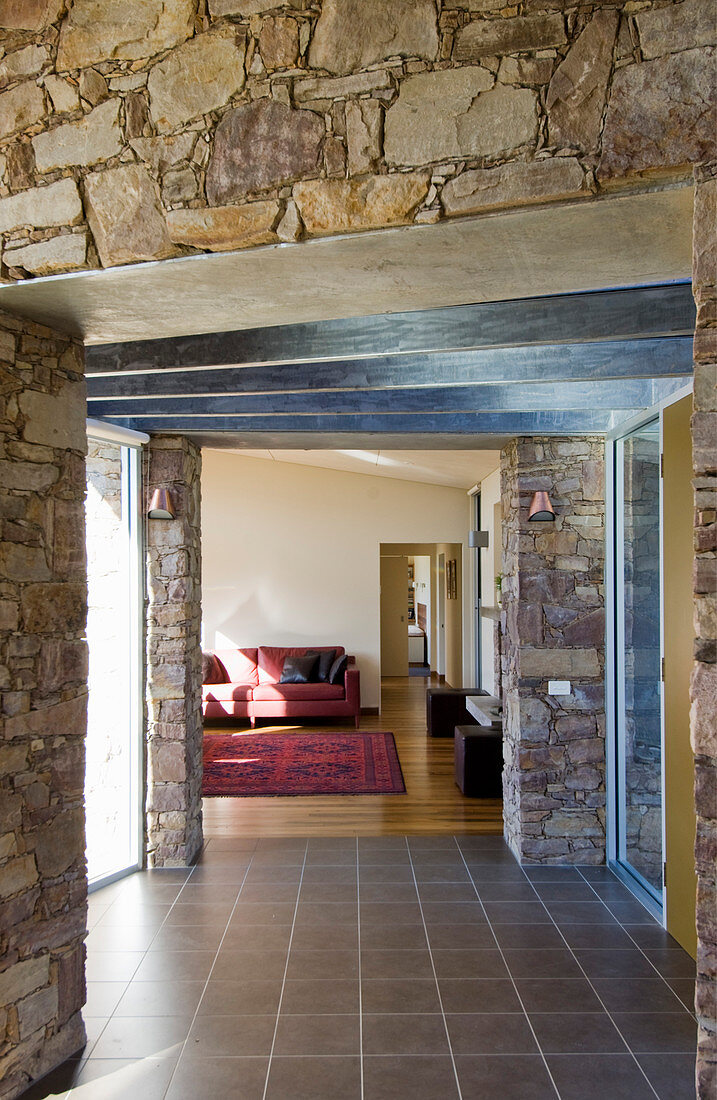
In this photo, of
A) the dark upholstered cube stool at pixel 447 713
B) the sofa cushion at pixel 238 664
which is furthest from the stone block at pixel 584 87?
the sofa cushion at pixel 238 664

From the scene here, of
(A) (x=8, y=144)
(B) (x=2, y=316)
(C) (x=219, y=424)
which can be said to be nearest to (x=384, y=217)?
(A) (x=8, y=144)

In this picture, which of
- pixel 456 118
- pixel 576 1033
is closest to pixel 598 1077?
pixel 576 1033

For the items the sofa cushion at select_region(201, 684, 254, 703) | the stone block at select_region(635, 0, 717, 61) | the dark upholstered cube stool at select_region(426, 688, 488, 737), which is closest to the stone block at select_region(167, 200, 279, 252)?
the stone block at select_region(635, 0, 717, 61)

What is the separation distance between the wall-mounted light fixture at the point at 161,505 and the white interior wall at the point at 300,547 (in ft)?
16.5

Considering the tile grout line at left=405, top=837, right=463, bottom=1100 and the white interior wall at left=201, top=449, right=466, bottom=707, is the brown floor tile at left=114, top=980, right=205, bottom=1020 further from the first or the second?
the white interior wall at left=201, top=449, right=466, bottom=707

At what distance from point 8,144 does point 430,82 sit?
124 cm

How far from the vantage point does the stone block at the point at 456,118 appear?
1.74m

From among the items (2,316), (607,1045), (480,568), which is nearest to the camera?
(2,316)

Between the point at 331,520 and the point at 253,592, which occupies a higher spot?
the point at 331,520

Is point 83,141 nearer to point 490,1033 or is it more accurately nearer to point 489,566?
point 490,1033

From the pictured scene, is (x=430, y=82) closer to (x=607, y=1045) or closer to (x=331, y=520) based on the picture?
(x=607, y=1045)

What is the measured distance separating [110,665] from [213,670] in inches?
182

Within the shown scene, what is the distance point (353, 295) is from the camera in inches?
87.8

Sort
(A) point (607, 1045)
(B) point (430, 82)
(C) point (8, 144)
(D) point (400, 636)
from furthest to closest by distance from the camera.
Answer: (D) point (400, 636) < (A) point (607, 1045) < (C) point (8, 144) < (B) point (430, 82)
